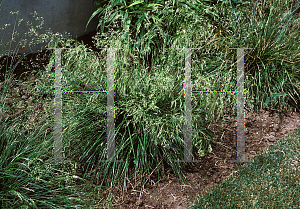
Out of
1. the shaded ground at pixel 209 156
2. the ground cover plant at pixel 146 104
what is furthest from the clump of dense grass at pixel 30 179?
the shaded ground at pixel 209 156

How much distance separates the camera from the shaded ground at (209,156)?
8.24ft

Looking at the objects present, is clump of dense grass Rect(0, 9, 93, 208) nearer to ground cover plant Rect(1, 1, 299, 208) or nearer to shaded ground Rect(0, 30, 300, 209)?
ground cover plant Rect(1, 1, 299, 208)

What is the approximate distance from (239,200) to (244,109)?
4.37 feet

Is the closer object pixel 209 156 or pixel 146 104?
pixel 146 104

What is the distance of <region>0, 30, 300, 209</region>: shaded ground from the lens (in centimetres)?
251

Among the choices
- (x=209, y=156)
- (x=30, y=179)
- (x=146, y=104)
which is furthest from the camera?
→ (x=209, y=156)

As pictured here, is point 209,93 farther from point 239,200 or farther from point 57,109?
point 57,109

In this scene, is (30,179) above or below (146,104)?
below

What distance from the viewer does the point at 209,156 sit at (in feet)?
9.52

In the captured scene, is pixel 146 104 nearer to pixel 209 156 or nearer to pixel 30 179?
pixel 209 156

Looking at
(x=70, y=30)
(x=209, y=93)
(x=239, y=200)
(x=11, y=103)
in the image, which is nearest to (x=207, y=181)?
(x=239, y=200)

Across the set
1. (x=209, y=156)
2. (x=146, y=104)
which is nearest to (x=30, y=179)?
(x=146, y=104)

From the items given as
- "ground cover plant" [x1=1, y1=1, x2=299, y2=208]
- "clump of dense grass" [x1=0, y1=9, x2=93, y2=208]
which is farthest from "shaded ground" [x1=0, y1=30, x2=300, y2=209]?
"clump of dense grass" [x1=0, y1=9, x2=93, y2=208]

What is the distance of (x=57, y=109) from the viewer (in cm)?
277
